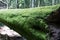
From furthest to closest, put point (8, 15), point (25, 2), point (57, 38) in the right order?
1. point (25, 2)
2. point (8, 15)
3. point (57, 38)

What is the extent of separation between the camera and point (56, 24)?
339 cm

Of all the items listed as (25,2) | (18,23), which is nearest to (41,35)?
(18,23)

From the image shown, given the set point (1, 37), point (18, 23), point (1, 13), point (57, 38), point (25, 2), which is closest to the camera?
point (57, 38)

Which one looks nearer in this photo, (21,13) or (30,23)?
(30,23)

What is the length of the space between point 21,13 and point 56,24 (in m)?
1.75

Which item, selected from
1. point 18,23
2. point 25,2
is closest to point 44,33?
point 18,23

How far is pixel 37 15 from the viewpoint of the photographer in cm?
449

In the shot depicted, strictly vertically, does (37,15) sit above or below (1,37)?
above

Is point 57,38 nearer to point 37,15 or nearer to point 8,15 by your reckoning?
point 37,15

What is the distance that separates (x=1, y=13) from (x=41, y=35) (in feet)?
5.77

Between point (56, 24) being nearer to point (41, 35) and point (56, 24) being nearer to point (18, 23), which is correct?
point (41, 35)

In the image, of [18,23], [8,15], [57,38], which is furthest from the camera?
[8,15]

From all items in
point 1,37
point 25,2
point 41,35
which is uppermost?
point 41,35

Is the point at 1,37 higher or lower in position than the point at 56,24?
lower
